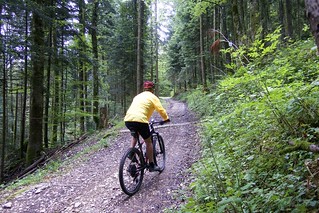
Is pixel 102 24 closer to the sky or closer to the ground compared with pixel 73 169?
closer to the sky

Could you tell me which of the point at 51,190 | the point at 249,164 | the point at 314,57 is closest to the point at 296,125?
the point at 249,164

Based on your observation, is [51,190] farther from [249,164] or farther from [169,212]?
[249,164]

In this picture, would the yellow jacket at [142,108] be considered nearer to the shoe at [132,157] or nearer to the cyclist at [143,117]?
the cyclist at [143,117]

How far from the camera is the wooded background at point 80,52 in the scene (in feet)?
32.5

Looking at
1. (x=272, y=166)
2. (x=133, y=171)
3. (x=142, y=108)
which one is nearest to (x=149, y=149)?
(x=133, y=171)

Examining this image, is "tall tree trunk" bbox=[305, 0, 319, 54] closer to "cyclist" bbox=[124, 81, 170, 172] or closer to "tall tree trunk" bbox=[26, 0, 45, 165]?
"cyclist" bbox=[124, 81, 170, 172]

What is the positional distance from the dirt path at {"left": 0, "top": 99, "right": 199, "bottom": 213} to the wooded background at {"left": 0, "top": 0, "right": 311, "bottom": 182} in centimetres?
263

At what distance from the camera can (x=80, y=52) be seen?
1195 centimetres

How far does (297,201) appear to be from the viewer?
2.43m

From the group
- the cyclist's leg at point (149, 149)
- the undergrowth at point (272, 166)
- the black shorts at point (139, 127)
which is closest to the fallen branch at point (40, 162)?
the cyclist's leg at point (149, 149)

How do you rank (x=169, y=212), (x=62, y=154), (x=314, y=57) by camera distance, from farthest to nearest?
(x=62, y=154)
(x=314, y=57)
(x=169, y=212)

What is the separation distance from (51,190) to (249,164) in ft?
15.5

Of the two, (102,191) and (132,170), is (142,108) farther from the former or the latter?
(102,191)

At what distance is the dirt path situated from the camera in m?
4.69
